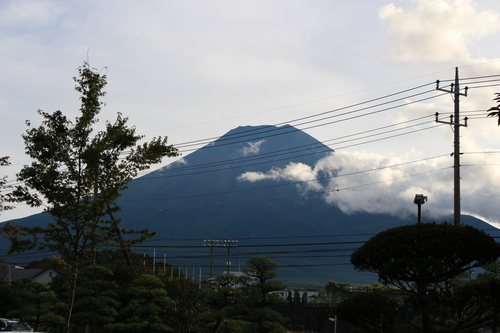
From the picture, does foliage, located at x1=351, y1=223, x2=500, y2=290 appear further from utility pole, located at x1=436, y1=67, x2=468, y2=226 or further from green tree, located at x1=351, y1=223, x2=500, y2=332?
utility pole, located at x1=436, y1=67, x2=468, y2=226

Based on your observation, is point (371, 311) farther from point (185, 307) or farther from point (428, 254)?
point (185, 307)

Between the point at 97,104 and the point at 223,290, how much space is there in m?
12.9

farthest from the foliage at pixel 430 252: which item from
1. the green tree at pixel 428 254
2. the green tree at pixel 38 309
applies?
the green tree at pixel 38 309

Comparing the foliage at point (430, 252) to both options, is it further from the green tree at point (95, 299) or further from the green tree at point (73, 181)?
the green tree at point (95, 299)

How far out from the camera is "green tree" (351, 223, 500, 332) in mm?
19156

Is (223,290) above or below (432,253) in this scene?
below

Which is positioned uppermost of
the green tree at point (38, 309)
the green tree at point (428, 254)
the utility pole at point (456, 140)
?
the utility pole at point (456, 140)

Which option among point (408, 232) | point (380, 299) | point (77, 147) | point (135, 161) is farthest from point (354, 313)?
point (77, 147)

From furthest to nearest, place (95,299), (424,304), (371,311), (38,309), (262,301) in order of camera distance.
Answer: (38,309)
(95,299)
(262,301)
(424,304)
(371,311)

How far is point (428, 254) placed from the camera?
19.3m

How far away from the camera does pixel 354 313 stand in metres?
20.2

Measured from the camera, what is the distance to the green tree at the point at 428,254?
62.8ft

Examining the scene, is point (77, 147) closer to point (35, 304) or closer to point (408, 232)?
point (408, 232)

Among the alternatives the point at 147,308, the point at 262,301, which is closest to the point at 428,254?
the point at 262,301
